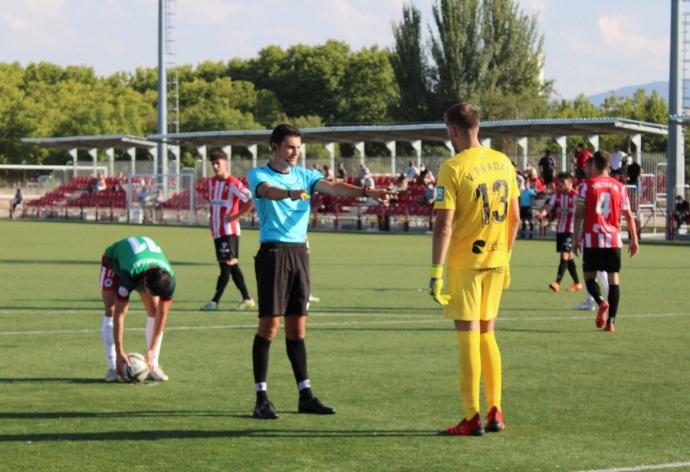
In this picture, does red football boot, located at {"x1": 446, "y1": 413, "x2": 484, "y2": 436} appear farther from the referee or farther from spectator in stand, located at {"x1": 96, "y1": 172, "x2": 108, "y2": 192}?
spectator in stand, located at {"x1": 96, "y1": 172, "x2": 108, "y2": 192}

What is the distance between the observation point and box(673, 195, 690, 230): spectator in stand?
38656 mm

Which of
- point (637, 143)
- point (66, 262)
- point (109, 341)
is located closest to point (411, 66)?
point (637, 143)

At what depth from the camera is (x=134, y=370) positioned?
10484 millimetres

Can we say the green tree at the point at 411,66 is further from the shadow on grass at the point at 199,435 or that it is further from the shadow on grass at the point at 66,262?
the shadow on grass at the point at 199,435

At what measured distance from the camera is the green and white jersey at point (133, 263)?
10.1 metres

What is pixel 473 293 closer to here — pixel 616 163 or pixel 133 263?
pixel 133 263

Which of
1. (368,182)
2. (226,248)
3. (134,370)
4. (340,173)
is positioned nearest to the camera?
(134,370)

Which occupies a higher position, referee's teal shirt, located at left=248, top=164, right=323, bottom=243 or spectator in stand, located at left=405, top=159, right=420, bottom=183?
spectator in stand, located at left=405, top=159, right=420, bottom=183

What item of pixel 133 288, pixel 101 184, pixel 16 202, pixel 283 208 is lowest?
pixel 133 288

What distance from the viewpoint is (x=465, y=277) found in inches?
331

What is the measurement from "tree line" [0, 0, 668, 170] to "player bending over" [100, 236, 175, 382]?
58.2 meters

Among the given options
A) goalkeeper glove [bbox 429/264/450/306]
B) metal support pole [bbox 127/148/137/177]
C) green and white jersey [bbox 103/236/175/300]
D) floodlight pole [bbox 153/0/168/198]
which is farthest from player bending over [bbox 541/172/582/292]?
metal support pole [bbox 127/148/137/177]

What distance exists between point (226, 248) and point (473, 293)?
945 centimetres

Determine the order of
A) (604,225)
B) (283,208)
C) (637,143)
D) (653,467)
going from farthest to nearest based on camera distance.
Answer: (637,143) < (604,225) < (283,208) < (653,467)
